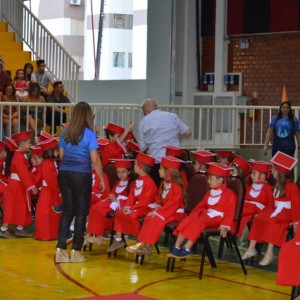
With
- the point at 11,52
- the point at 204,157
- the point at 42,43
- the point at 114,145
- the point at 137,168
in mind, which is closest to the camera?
the point at 137,168

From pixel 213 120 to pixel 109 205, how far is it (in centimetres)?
639

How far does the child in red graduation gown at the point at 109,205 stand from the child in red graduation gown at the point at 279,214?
168 cm

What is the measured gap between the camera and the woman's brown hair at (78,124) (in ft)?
31.7

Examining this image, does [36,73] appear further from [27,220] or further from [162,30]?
[27,220]

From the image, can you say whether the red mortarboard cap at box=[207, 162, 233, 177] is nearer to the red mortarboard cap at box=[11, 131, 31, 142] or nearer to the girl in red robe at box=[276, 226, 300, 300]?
the girl in red robe at box=[276, 226, 300, 300]

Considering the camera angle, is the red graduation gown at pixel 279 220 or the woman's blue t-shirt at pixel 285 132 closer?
the red graduation gown at pixel 279 220

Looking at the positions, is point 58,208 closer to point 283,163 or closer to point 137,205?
point 137,205

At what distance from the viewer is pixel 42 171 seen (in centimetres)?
1166

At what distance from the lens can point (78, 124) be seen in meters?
9.68

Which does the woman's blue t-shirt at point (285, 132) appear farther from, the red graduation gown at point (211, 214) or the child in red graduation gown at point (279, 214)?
the red graduation gown at point (211, 214)

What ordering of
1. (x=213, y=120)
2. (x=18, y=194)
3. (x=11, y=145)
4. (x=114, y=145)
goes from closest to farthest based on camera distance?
(x=18, y=194) < (x=11, y=145) < (x=114, y=145) < (x=213, y=120)

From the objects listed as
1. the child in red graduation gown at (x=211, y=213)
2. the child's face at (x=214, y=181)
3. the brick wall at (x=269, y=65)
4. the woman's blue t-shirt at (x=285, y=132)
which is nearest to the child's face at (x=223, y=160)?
the child in red graduation gown at (x=211, y=213)

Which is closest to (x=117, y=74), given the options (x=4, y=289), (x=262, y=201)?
(x=262, y=201)

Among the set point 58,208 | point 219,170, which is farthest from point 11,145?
point 219,170
